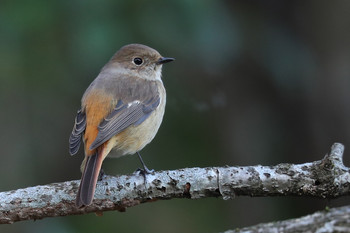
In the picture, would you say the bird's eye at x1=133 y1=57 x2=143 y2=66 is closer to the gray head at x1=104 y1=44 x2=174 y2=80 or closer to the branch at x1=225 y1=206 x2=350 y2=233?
the gray head at x1=104 y1=44 x2=174 y2=80

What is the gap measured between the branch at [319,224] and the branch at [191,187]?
0.83 meters

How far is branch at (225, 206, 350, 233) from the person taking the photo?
2764 mm

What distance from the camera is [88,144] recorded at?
14.7 feet

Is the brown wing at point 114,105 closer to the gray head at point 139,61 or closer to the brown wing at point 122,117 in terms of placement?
the brown wing at point 122,117

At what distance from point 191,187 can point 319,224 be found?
4.17 feet

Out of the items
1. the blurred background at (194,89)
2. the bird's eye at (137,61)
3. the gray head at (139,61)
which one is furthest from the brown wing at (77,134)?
the bird's eye at (137,61)

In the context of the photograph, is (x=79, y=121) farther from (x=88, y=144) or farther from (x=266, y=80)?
(x=266, y=80)

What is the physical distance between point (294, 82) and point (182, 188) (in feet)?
8.64

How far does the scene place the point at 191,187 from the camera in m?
3.94

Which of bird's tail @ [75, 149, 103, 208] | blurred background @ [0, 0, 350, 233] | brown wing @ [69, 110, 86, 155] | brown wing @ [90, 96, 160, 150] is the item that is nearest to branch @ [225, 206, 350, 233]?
bird's tail @ [75, 149, 103, 208]

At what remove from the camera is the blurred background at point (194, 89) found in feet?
16.9

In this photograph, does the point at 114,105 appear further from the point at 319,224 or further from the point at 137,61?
the point at 319,224

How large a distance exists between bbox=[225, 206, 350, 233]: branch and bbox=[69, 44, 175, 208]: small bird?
4.58ft

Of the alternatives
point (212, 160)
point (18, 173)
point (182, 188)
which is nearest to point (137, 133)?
point (182, 188)
